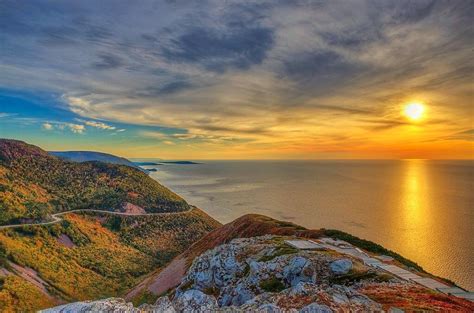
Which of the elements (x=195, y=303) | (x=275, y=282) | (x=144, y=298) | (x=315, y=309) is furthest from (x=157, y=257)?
(x=315, y=309)

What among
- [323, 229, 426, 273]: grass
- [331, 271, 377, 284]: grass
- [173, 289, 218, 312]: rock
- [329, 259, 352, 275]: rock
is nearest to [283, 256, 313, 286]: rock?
[329, 259, 352, 275]: rock

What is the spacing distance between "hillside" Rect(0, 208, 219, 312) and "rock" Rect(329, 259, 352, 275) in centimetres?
4912

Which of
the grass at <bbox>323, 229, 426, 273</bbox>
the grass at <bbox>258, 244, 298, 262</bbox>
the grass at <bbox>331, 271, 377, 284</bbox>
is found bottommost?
the grass at <bbox>323, 229, 426, 273</bbox>

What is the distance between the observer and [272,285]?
26469 mm

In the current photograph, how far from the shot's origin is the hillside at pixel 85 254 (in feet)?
197

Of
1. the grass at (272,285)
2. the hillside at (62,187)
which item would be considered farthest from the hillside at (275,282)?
the hillside at (62,187)

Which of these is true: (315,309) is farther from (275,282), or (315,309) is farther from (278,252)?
(278,252)

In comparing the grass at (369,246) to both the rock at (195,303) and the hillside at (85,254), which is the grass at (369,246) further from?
the hillside at (85,254)

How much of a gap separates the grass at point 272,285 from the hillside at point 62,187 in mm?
Answer: 84920

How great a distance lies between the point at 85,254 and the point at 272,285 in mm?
73217

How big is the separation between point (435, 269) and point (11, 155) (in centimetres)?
14508

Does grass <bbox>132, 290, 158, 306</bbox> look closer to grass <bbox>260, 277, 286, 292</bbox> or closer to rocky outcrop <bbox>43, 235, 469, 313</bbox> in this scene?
rocky outcrop <bbox>43, 235, 469, 313</bbox>

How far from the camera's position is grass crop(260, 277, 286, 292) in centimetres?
2612

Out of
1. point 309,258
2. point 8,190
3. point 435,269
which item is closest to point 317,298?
point 309,258
